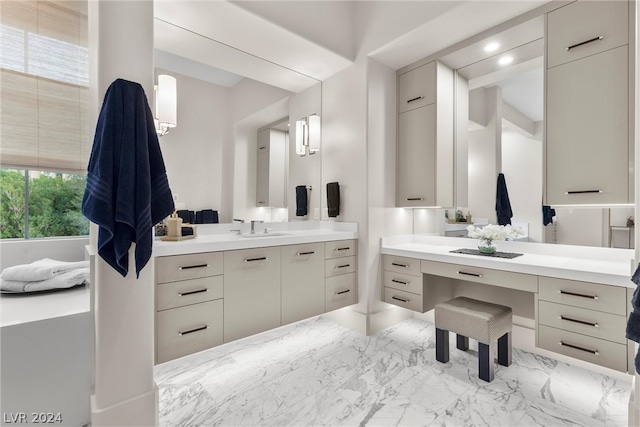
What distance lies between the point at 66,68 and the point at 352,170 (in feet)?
7.33

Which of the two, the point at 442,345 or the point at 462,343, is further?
the point at 462,343

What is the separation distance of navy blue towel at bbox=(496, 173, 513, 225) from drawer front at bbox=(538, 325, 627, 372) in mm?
998

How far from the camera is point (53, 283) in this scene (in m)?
1.67

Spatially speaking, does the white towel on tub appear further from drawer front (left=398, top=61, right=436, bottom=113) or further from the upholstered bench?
drawer front (left=398, top=61, right=436, bottom=113)

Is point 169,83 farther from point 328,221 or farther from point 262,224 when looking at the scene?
point 328,221

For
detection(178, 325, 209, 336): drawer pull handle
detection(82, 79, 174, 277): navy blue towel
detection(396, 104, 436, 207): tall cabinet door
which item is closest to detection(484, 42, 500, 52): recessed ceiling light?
detection(396, 104, 436, 207): tall cabinet door

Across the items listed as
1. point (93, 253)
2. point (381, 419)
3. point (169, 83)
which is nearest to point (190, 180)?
point (169, 83)

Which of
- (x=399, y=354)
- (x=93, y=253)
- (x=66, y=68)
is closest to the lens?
(x=93, y=253)

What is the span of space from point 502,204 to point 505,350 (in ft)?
3.92

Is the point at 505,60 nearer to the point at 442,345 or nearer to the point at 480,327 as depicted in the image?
the point at 480,327

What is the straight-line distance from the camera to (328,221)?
325 centimetres

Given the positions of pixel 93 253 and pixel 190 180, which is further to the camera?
pixel 190 180

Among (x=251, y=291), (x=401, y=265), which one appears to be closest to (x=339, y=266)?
(x=401, y=265)

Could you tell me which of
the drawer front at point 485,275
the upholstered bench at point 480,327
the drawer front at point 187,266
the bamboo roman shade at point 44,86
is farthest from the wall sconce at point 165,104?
the upholstered bench at point 480,327
